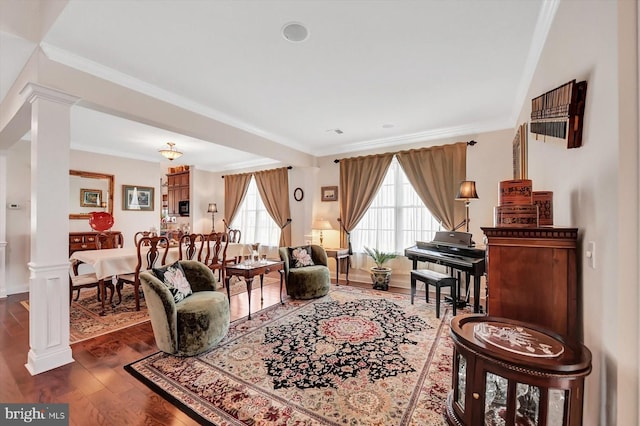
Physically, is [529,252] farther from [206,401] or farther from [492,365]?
[206,401]

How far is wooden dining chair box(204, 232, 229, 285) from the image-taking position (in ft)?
15.6

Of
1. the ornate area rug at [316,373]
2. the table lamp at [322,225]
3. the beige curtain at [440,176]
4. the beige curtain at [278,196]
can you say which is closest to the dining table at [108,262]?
the ornate area rug at [316,373]

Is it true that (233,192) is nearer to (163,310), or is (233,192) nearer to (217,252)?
(217,252)

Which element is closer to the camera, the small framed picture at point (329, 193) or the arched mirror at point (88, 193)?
the arched mirror at point (88, 193)

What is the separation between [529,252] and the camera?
159 centimetres

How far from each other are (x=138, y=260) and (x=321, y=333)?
273 cm

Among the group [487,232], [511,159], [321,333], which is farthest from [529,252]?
[511,159]

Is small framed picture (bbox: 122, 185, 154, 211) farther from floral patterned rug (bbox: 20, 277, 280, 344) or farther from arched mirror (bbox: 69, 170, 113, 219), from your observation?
floral patterned rug (bbox: 20, 277, 280, 344)

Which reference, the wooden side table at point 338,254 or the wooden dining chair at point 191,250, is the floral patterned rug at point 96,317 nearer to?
the wooden dining chair at point 191,250

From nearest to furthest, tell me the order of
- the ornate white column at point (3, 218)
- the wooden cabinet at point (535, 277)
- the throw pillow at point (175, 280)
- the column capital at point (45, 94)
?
the wooden cabinet at point (535, 277)
the column capital at point (45, 94)
the throw pillow at point (175, 280)
the ornate white column at point (3, 218)

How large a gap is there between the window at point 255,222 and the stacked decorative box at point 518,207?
221 inches

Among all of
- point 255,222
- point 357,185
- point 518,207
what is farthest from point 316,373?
point 255,222

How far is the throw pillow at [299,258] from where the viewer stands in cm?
450

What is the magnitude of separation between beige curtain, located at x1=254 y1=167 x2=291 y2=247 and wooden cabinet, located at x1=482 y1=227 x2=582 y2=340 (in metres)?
5.21
